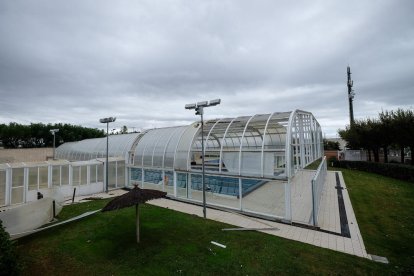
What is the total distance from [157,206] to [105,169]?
7133 mm

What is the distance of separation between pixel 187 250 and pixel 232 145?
14094mm

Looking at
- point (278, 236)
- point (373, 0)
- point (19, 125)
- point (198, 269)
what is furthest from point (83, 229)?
point (19, 125)

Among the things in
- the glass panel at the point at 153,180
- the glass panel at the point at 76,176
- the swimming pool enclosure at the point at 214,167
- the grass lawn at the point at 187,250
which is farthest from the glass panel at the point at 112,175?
the grass lawn at the point at 187,250

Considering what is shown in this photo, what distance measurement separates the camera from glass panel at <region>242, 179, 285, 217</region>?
1186 centimetres

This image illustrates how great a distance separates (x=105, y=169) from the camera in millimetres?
18172

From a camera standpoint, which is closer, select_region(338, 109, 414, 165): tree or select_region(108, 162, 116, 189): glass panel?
select_region(108, 162, 116, 189): glass panel

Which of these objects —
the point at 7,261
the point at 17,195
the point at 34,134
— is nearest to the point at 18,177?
the point at 17,195

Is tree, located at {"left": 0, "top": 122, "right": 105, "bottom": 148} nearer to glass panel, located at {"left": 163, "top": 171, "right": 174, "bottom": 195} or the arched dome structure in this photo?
the arched dome structure

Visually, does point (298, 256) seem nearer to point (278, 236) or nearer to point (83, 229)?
point (278, 236)

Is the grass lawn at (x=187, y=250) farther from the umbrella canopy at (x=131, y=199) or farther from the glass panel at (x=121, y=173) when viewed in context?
the glass panel at (x=121, y=173)

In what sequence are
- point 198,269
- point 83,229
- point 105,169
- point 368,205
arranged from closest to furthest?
1. point 198,269
2. point 83,229
3. point 368,205
4. point 105,169

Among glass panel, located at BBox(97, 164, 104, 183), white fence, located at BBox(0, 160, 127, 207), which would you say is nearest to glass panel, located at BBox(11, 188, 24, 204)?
white fence, located at BBox(0, 160, 127, 207)

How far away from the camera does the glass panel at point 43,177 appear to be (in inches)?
598

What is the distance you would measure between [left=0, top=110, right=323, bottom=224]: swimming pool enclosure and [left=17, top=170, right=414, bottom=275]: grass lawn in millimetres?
3017
